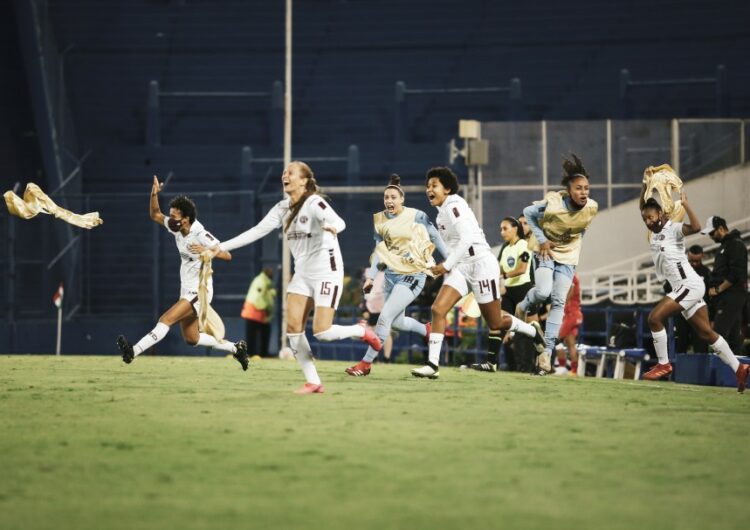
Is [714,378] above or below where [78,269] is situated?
below

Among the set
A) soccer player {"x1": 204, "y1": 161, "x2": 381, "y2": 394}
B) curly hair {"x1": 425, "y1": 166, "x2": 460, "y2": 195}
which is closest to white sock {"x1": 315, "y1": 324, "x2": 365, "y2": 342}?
soccer player {"x1": 204, "y1": 161, "x2": 381, "y2": 394}

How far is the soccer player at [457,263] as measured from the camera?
1510 centimetres

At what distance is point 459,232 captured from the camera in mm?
15000

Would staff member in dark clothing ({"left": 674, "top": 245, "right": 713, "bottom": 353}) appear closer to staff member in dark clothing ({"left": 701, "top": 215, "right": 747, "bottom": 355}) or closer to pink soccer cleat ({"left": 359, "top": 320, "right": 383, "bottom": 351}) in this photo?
staff member in dark clothing ({"left": 701, "top": 215, "right": 747, "bottom": 355})

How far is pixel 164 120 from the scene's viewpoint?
41812 mm

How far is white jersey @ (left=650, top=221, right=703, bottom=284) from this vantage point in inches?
597

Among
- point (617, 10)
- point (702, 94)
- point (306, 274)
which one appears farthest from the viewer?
point (617, 10)

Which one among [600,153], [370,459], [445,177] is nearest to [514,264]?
[445,177]

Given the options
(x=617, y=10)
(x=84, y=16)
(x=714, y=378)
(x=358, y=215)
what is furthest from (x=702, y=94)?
(x=714, y=378)

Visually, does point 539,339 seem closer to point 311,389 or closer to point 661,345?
point 661,345

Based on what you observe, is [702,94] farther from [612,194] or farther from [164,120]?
[164,120]

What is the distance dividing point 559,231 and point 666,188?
1.41m

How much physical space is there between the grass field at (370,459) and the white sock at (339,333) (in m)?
0.52

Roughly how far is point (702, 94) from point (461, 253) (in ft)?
86.9
